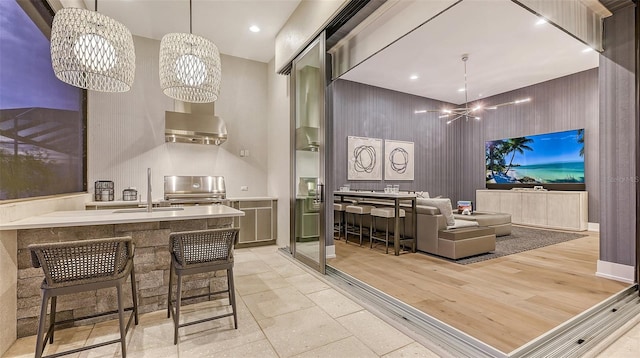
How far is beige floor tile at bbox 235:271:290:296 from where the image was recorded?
10.1 ft

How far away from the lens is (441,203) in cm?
425

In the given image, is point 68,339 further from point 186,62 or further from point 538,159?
point 538,159

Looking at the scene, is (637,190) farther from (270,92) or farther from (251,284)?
(270,92)

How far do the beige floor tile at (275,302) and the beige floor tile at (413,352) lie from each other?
3.13 ft

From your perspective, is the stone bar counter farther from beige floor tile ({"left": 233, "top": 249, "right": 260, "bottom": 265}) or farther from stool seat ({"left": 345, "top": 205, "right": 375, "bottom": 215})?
stool seat ({"left": 345, "top": 205, "right": 375, "bottom": 215})

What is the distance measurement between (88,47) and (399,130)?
22.4 ft

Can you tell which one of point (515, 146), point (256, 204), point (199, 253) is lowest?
point (199, 253)

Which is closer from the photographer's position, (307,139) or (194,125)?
(307,139)

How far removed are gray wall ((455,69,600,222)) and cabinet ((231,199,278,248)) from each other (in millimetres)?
6201

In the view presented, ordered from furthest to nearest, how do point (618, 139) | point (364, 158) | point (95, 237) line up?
point (364, 158) → point (618, 139) → point (95, 237)

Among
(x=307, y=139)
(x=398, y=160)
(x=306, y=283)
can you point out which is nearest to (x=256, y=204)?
(x=307, y=139)

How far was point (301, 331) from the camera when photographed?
2193 mm

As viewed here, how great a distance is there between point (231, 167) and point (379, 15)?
350 cm

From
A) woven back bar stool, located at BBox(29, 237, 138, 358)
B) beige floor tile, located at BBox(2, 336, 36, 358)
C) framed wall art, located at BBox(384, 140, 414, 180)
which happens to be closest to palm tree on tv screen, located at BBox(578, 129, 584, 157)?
framed wall art, located at BBox(384, 140, 414, 180)
